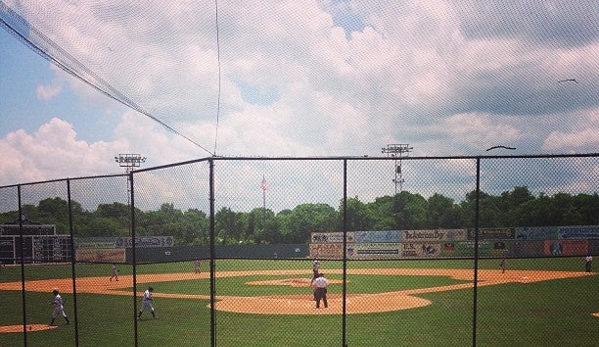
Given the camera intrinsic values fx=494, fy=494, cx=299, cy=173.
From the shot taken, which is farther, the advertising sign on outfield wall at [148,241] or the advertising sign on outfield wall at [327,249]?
the advertising sign on outfield wall at [148,241]

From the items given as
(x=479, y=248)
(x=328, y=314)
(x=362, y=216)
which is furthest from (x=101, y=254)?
(x=479, y=248)

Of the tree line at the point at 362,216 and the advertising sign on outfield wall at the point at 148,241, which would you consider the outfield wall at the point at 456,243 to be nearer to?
the tree line at the point at 362,216

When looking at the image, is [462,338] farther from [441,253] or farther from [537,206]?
[441,253]

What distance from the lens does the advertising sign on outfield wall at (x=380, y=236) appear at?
42912mm

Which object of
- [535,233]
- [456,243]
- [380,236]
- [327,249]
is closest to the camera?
[535,233]

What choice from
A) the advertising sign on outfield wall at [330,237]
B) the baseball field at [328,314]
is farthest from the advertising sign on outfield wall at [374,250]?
the baseball field at [328,314]

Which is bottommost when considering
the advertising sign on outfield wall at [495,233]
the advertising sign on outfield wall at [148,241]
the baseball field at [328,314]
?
the baseball field at [328,314]

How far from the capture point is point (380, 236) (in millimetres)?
45062

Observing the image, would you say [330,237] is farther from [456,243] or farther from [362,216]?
[362,216]

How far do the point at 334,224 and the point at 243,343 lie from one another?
1428 cm

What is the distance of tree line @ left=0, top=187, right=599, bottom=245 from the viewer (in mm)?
19172

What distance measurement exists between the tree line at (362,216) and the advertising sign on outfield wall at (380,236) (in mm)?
11713

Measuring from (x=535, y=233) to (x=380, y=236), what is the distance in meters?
13.3

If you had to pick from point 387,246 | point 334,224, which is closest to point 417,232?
point 387,246
